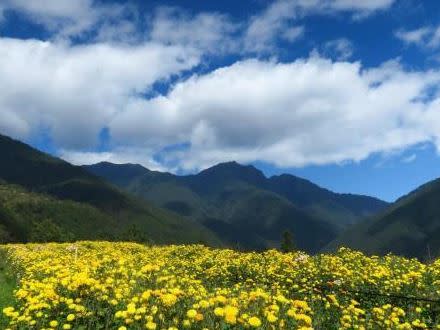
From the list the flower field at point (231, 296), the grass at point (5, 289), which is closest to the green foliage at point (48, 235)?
the grass at point (5, 289)

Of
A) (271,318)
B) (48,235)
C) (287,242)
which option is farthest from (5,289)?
(287,242)

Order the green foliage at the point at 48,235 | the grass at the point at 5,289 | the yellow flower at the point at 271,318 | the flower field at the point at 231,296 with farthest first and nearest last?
the green foliage at the point at 48,235, the grass at the point at 5,289, the flower field at the point at 231,296, the yellow flower at the point at 271,318

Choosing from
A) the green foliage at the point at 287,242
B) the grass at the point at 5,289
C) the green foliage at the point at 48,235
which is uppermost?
the green foliage at the point at 48,235

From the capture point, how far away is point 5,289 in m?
16.9

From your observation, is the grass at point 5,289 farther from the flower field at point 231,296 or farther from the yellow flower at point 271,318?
the yellow flower at point 271,318

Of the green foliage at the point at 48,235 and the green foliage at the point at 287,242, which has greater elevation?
the green foliage at the point at 48,235

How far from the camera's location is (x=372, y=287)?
15.7 m

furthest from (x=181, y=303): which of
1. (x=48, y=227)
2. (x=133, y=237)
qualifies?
(x=48, y=227)

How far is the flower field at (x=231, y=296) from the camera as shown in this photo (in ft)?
31.0

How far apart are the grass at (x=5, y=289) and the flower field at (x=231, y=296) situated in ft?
0.86

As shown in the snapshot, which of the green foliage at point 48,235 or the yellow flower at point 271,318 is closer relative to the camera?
the yellow flower at point 271,318

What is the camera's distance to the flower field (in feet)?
31.0

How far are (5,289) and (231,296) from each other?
8.64 metres

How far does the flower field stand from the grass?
0.86 ft
